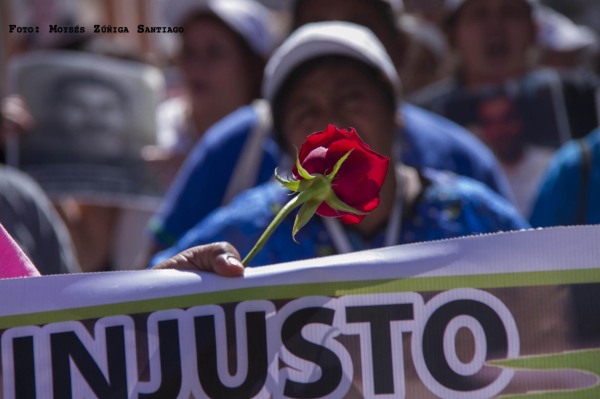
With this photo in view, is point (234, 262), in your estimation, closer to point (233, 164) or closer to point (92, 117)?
point (233, 164)

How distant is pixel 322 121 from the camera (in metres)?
3.51

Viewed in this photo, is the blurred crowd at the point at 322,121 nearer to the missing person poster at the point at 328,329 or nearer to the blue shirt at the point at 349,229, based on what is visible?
the blue shirt at the point at 349,229

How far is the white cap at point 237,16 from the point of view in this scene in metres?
5.30

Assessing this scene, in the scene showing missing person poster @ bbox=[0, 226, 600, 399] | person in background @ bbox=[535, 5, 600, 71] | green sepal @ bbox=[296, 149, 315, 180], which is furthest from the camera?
person in background @ bbox=[535, 5, 600, 71]

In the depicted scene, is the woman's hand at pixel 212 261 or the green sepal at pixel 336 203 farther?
the woman's hand at pixel 212 261

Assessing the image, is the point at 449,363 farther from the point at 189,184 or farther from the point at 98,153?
the point at 98,153

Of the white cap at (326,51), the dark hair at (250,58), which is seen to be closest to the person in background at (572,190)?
the white cap at (326,51)

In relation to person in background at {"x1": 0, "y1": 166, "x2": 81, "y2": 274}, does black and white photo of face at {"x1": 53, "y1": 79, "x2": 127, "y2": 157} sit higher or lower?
higher

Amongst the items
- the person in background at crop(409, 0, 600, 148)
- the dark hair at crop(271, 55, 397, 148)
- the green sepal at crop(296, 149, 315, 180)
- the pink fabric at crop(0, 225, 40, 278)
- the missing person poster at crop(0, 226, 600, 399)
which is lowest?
the missing person poster at crop(0, 226, 600, 399)

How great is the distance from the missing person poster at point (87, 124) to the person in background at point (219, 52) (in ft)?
1.33

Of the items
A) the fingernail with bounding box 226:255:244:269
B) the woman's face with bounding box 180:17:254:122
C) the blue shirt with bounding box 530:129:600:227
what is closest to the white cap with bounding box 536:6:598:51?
the woman's face with bounding box 180:17:254:122

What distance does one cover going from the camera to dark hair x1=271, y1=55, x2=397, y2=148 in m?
3.61

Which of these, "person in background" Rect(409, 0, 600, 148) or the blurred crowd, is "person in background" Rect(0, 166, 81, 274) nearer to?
the blurred crowd

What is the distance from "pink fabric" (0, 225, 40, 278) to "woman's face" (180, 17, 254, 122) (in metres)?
2.93
